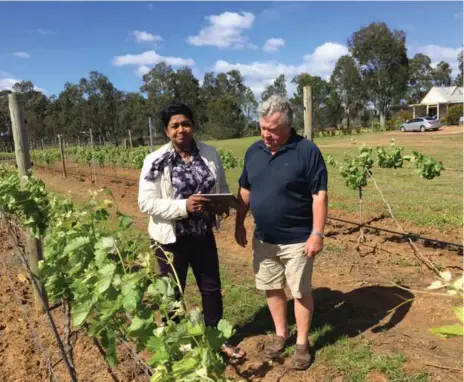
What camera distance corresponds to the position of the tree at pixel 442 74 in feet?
240

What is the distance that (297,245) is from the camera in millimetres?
2584

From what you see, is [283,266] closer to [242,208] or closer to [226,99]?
[242,208]

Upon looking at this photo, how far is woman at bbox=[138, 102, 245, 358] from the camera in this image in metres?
2.52

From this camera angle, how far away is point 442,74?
73375 mm

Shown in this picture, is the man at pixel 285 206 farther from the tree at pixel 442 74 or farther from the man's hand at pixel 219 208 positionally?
the tree at pixel 442 74

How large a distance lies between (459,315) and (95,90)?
202ft

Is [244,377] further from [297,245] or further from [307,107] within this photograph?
[307,107]

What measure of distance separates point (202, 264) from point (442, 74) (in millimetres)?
82274

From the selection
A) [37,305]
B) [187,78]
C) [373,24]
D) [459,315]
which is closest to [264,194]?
[459,315]

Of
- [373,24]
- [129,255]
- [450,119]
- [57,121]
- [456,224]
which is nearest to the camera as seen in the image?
[129,255]

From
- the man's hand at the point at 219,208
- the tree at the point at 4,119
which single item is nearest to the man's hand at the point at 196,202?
the man's hand at the point at 219,208

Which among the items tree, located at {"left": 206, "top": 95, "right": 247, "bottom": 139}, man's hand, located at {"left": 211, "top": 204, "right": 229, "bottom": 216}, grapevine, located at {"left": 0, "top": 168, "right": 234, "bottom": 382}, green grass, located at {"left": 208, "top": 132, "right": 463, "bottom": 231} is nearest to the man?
man's hand, located at {"left": 211, "top": 204, "right": 229, "bottom": 216}

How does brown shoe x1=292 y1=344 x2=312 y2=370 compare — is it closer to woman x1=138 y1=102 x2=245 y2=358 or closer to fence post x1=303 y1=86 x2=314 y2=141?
woman x1=138 y1=102 x2=245 y2=358

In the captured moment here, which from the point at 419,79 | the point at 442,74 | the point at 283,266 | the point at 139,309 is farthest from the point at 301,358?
the point at 442,74
